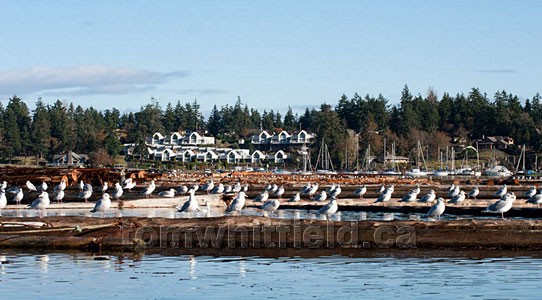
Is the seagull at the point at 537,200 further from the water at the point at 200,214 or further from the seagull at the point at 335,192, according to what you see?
the seagull at the point at 335,192

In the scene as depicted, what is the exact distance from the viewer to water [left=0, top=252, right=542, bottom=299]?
68.8ft

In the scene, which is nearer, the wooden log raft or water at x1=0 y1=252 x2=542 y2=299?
water at x1=0 y1=252 x2=542 y2=299

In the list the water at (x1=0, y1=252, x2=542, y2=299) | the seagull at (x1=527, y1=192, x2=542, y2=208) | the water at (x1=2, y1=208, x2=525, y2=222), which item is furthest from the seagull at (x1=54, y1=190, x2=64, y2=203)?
the water at (x1=0, y1=252, x2=542, y2=299)

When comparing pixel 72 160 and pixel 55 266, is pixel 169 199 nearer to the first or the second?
pixel 55 266

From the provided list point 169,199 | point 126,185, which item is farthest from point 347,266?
point 126,185

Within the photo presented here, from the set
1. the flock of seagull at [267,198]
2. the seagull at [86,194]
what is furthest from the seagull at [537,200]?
the seagull at [86,194]

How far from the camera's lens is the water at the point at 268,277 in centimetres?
2098

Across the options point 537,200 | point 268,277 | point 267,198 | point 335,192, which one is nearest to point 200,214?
point 267,198

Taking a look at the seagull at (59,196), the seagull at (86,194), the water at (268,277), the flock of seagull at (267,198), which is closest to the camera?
the water at (268,277)

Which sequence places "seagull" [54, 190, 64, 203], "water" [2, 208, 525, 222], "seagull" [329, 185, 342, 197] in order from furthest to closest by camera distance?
"seagull" [329, 185, 342, 197]
"seagull" [54, 190, 64, 203]
"water" [2, 208, 525, 222]

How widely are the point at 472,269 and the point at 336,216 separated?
69.7 feet

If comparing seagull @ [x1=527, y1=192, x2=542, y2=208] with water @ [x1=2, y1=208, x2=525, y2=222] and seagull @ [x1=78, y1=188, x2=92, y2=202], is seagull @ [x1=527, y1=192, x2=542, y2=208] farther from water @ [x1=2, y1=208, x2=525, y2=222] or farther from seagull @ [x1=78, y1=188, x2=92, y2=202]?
seagull @ [x1=78, y1=188, x2=92, y2=202]

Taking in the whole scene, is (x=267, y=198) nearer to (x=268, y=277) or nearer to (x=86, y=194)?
(x=86, y=194)

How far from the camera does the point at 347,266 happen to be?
2495cm
